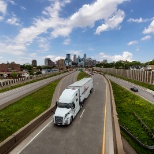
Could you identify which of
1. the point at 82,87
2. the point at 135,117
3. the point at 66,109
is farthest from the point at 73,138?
the point at 135,117

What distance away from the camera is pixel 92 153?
631 inches

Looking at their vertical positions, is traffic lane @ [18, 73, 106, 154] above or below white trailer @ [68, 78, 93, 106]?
below

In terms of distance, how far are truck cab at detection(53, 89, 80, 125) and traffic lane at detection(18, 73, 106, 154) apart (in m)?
0.76

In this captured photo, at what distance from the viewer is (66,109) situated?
2295 centimetres

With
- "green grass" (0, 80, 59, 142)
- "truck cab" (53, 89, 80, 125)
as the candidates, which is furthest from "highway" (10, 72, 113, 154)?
"green grass" (0, 80, 59, 142)

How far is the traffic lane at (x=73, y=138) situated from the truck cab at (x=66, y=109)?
0.76 m

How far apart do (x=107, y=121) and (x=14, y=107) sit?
20155 mm

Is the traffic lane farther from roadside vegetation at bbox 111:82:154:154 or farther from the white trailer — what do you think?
roadside vegetation at bbox 111:82:154:154

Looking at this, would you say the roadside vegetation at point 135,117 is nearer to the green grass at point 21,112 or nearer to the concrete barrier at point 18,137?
the concrete barrier at point 18,137

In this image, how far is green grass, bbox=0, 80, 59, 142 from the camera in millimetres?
27270

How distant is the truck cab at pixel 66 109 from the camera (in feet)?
71.7

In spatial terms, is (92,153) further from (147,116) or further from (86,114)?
(147,116)

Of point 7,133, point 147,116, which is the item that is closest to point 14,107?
point 7,133

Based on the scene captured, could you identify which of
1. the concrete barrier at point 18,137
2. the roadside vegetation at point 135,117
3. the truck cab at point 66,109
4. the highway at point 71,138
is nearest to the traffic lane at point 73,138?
the highway at point 71,138
